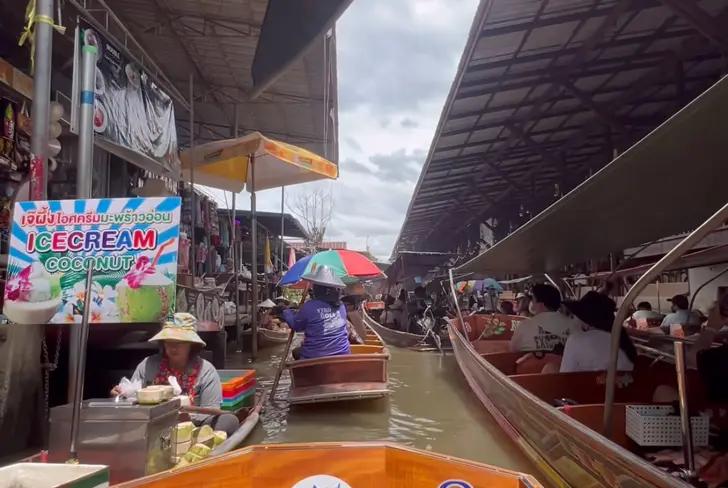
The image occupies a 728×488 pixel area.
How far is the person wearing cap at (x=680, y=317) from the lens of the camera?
7468mm

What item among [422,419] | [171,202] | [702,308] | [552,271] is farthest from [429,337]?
[171,202]

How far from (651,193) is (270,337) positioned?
9817 mm

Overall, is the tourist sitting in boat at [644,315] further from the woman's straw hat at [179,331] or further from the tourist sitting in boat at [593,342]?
the woman's straw hat at [179,331]

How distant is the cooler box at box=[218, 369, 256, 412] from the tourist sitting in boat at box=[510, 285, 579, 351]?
130 inches

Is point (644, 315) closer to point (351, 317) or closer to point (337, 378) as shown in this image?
point (351, 317)

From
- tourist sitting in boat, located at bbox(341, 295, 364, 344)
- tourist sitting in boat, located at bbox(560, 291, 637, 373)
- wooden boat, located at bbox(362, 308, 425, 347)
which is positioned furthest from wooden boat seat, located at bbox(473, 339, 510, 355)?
tourist sitting in boat, located at bbox(560, 291, 637, 373)

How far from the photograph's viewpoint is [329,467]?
220 centimetres

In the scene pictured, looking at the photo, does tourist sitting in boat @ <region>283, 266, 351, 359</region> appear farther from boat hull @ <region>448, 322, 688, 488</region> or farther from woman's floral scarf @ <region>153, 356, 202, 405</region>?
woman's floral scarf @ <region>153, 356, 202, 405</region>

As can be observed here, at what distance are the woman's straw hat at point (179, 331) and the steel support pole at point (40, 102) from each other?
50.9 inches

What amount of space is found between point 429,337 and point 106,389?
8747 millimetres

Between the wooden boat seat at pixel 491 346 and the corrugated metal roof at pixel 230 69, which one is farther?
the wooden boat seat at pixel 491 346

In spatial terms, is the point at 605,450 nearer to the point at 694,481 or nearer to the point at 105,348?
the point at 694,481

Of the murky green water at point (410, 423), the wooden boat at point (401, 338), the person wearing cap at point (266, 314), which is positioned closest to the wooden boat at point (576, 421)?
the murky green water at point (410, 423)

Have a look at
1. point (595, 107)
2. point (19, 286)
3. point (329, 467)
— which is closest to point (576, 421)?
point (329, 467)
